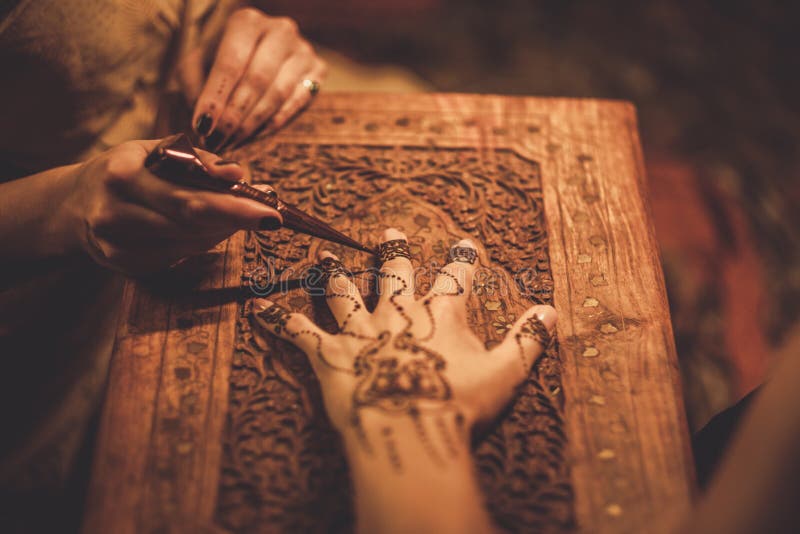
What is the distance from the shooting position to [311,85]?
1139mm

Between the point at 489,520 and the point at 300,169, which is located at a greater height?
the point at 300,169

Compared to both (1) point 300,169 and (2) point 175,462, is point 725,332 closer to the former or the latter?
(1) point 300,169

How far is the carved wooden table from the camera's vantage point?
773mm

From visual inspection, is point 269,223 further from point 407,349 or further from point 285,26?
point 285,26

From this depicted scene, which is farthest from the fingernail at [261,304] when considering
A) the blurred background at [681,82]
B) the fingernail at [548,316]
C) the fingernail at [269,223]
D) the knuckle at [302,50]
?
the blurred background at [681,82]

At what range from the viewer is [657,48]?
226 cm

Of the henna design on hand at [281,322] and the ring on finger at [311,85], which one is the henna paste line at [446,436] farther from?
the ring on finger at [311,85]

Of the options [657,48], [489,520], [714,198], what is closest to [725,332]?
[714,198]

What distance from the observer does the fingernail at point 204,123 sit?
A: 102cm

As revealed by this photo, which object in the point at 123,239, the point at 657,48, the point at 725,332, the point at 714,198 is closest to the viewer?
the point at 123,239

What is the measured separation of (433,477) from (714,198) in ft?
5.32

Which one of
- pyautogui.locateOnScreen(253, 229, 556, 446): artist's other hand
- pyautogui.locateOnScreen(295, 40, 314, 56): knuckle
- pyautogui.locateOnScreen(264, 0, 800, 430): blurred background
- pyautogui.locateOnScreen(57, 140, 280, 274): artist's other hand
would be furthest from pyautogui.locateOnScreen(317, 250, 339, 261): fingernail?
pyautogui.locateOnScreen(264, 0, 800, 430): blurred background

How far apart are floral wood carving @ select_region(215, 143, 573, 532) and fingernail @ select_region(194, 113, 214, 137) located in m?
0.08

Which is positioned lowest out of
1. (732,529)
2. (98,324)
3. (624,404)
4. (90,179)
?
(732,529)
